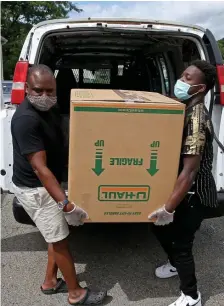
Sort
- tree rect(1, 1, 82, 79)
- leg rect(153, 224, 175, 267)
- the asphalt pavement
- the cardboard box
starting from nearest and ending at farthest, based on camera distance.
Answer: the cardboard box → leg rect(153, 224, 175, 267) → the asphalt pavement → tree rect(1, 1, 82, 79)

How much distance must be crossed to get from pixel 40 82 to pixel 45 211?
0.81 m

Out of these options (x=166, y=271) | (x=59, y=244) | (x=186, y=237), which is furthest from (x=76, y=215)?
(x=166, y=271)

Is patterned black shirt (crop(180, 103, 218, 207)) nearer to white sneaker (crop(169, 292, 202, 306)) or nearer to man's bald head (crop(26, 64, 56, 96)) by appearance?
white sneaker (crop(169, 292, 202, 306))

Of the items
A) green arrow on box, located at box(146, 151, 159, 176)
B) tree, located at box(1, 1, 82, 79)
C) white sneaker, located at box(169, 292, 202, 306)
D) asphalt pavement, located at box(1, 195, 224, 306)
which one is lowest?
asphalt pavement, located at box(1, 195, 224, 306)

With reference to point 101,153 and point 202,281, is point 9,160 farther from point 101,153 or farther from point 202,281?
point 202,281

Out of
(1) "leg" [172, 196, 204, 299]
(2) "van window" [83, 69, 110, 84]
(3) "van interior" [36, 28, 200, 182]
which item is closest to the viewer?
(1) "leg" [172, 196, 204, 299]

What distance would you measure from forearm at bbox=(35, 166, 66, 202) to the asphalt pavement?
90 centimetres

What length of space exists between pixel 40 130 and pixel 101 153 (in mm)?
406

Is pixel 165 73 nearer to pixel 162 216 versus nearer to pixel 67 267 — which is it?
pixel 162 216

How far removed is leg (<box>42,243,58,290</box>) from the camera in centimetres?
282

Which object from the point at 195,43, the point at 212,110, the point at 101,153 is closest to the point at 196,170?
the point at 101,153

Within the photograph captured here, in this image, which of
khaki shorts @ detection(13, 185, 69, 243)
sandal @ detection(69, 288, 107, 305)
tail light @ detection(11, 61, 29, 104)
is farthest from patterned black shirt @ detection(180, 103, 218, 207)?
tail light @ detection(11, 61, 29, 104)

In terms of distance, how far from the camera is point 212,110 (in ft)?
10.0

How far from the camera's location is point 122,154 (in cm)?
222
